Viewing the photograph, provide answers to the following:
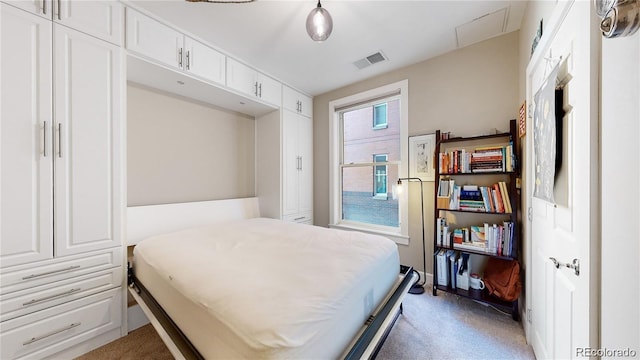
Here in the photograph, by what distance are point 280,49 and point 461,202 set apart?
2.53 metres

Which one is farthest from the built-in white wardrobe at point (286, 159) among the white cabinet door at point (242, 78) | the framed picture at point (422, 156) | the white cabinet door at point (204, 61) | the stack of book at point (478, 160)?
the stack of book at point (478, 160)

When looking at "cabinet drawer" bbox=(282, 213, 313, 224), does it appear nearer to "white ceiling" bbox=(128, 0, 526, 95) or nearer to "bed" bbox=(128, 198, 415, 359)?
"bed" bbox=(128, 198, 415, 359)

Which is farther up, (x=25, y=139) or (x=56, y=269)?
(x=25, y=139)

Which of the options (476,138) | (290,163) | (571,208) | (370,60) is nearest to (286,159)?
(290,163)

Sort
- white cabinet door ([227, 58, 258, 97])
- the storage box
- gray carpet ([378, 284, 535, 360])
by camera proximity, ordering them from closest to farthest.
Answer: gray carpet ([378, 284, 535, 360])
the storage box
white cabinet door ([227, 58, 258, 97])

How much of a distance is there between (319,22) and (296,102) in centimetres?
196

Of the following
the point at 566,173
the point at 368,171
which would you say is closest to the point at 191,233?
the point at 368,171

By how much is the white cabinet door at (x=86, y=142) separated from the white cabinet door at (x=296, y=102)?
190 centimetres

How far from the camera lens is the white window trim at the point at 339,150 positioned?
9.48ft

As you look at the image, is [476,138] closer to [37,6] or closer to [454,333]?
[454,333]

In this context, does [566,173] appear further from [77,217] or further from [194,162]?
[194,162]

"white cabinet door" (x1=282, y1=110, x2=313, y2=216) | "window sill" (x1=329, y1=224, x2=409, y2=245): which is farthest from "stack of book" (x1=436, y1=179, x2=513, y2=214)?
"white cabinet door" (x1=282, y1=110, x2=313, y2=216)

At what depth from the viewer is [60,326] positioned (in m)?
1.59

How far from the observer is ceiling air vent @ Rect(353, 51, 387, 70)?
2.65 metres
